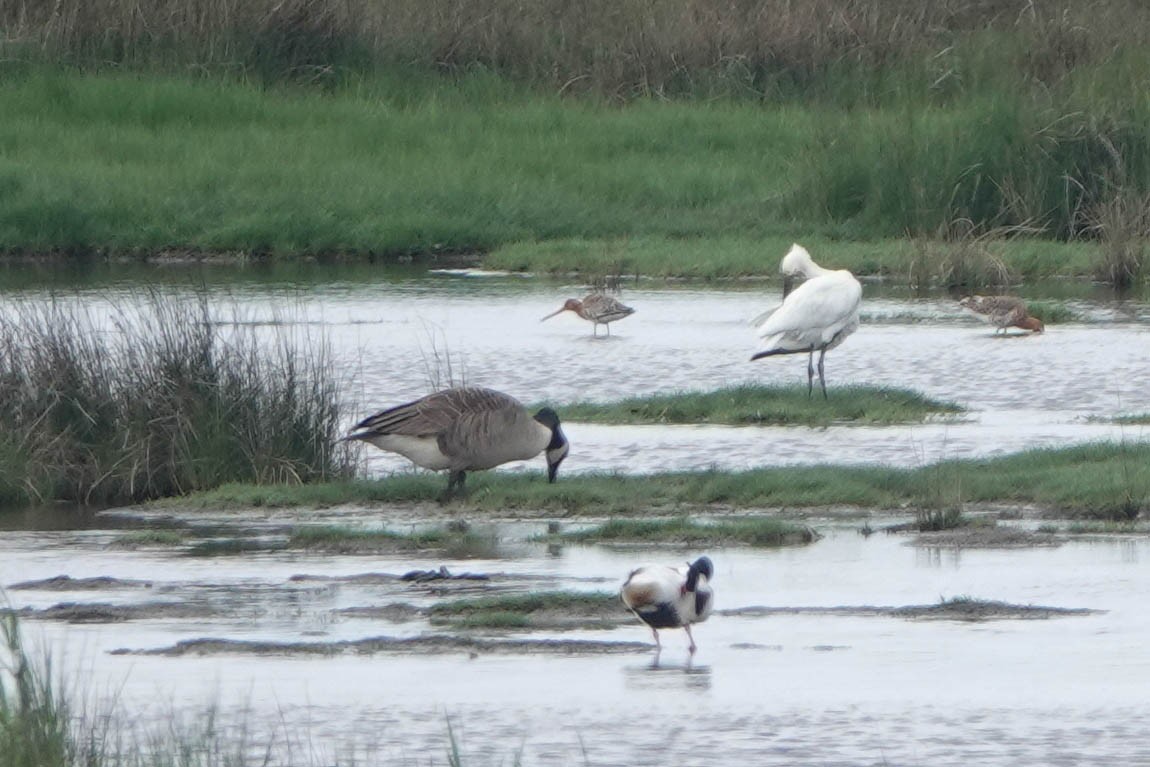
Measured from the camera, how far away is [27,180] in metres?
27.8

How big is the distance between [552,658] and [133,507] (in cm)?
479

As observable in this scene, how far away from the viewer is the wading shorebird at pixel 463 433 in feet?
41.9

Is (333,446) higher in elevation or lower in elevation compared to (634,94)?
lower

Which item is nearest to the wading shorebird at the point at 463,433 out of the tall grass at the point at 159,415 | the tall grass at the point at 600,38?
the tall grass at the point at 159,415

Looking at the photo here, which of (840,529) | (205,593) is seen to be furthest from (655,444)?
(205,593)

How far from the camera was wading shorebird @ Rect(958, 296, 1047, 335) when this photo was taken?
19922mm

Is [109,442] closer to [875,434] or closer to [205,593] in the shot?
[205,593]

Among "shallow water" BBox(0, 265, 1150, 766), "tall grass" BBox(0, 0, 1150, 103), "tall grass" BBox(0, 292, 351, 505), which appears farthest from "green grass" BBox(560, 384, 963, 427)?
"tall grass" BBox(0, 0, 1150, 103)

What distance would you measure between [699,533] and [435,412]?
1.84 m

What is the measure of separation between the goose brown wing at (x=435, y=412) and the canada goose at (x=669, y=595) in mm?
3686

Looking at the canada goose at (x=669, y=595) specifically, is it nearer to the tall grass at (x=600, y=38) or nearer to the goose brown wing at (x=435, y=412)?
the goose brown wing at (x=435, y=412)

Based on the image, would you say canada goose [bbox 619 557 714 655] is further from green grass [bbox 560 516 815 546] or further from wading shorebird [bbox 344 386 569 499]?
wading shorebird [bbox 344 386 569 499]

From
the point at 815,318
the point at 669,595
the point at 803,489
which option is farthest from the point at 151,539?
the point at 815,318

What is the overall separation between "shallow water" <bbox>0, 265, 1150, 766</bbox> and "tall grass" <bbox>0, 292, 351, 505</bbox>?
→ 57cm
